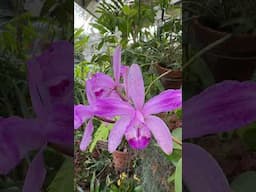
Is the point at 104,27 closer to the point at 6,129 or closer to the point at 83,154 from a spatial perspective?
the point at 83,154

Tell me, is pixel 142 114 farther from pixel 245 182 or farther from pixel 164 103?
pixel 245 182

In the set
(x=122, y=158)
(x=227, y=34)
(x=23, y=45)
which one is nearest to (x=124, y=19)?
(x=122, y=158)

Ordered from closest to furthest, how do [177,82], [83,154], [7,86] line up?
Result: 1. [7,86]
2. [177,82]
3. [83,154]

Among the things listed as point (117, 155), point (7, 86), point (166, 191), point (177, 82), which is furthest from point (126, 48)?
point (7, 86)

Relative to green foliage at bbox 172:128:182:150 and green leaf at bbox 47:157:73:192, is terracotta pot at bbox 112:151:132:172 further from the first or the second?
green leaf at bbox 47:157:73:192

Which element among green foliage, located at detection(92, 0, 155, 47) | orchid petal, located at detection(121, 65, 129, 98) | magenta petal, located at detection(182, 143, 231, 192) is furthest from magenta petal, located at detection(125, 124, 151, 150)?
magenta petal, located at detection(182, 143, 231, 192)

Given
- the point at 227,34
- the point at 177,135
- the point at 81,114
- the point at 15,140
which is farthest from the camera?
the point at 81,114
